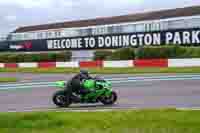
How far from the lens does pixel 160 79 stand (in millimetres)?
23375

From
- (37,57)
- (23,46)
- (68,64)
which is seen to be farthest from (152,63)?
(23,46)

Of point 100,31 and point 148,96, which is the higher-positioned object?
point 100,31

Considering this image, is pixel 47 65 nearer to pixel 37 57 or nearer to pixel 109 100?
pixel 37 57

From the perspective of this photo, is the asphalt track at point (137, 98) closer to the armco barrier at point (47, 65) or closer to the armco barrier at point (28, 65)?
the armco barrier at point (47, 65)

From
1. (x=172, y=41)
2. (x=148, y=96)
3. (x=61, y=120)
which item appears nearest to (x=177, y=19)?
(x=172, y=41)

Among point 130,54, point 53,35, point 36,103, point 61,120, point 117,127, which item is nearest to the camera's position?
point 117,127

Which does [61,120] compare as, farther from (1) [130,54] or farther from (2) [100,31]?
(2) [100,31]

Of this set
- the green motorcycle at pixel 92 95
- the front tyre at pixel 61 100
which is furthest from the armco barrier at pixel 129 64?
the front tyre at pixel 61 100

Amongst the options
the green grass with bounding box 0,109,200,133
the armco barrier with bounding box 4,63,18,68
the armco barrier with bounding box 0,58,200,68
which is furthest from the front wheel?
the armco barrier with bounding box 4,63,18,68

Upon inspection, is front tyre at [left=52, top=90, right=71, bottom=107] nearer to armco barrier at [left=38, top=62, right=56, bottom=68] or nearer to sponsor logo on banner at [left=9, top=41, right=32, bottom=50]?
armco barrier at [left=38, top=62, right=56, bottom=68]

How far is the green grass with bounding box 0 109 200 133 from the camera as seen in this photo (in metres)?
9.23

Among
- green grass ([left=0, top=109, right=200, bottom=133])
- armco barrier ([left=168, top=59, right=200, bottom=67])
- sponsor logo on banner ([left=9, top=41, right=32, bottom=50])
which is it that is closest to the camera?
green grass ([left=0, top=109, right=200, bottom=133])

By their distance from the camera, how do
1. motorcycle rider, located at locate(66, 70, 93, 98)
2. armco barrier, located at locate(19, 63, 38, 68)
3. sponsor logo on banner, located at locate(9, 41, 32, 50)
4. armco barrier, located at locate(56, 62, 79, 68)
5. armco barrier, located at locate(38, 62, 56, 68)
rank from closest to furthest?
motorcycle rider, located at locate(66, 70, 93, 98) → armco barrier, located at locate(56, 62, 79, 68) → armco barrier, located at locate(38, 62, 56, 68) → armco barrier, located at locate(19, 63, 38, 68) → sponsor logo on banner, located at locate(9, 41, 32, 50)

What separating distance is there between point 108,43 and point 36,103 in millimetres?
28014
